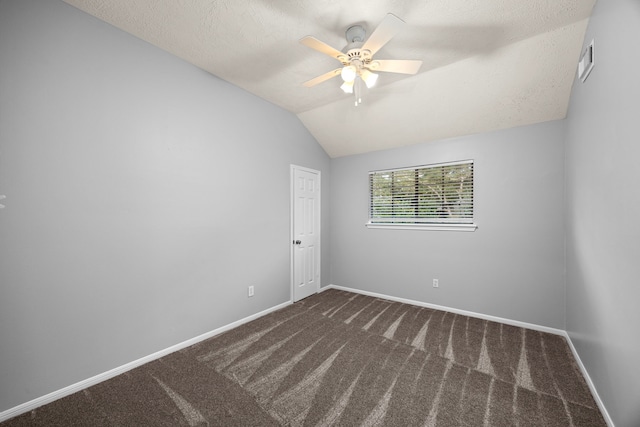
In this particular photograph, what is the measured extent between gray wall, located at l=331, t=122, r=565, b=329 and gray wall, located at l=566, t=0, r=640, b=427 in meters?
0.65

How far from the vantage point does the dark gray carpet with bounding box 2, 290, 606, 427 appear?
64.3 inches

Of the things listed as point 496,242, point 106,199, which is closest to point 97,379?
point 106,199

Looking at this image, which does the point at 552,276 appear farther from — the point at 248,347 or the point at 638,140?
the point at 248,347

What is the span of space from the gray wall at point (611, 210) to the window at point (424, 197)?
3.90 feet

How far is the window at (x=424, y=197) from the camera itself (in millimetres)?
3332

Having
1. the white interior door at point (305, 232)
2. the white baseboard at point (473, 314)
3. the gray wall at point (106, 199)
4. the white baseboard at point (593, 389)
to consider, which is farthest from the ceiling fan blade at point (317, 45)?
the white baseboard at point (473, 314)

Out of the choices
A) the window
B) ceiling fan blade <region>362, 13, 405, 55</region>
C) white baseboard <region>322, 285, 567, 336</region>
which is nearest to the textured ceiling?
ceiling fan blade <region>362, 13, 405, 55</region>

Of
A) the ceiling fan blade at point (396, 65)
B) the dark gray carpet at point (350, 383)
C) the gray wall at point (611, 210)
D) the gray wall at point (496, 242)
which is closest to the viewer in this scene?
the gray wall at point (611, 210)

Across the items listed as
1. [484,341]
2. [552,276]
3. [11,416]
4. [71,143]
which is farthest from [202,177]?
Result: [552,276]

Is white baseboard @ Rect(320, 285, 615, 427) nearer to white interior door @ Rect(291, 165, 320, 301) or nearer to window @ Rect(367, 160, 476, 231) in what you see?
white interior door @ Rect(291, 165, 320, 301)

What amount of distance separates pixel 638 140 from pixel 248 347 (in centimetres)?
309

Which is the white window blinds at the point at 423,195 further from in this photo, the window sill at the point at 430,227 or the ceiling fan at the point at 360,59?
the ceiling fan at the point at 360,59

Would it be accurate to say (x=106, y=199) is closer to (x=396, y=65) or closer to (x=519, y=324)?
(x=396, y=65)

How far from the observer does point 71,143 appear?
1.85 metres
